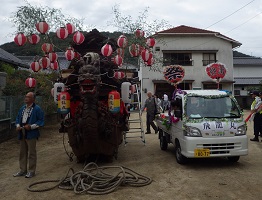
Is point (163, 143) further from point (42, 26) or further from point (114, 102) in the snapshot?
point (42, 26)

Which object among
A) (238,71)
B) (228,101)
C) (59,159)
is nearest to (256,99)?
(228,101)

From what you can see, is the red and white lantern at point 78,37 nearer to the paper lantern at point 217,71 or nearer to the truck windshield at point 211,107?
the truck windshield at point 211,107

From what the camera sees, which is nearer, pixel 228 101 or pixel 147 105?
pixel 228 101

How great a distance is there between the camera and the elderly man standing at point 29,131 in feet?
21.1

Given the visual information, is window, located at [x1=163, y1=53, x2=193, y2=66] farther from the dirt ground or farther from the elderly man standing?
the elderly man standing

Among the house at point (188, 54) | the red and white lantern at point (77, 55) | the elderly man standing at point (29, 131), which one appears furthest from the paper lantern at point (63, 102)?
the house at point (188, 54)

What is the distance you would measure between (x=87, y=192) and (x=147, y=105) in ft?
26.9

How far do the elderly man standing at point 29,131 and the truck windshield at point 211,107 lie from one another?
12.6 ft

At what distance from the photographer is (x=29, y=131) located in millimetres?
6422

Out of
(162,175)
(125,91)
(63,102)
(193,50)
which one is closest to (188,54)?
(193,50)

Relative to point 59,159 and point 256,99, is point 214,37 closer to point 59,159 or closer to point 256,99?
point 256,99

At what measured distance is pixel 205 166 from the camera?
7117 millimetres

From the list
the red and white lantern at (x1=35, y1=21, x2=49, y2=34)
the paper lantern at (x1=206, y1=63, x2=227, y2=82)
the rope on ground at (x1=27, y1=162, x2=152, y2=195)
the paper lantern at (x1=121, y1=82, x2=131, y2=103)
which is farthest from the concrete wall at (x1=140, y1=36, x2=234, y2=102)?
the rope on ground at (x1=27, y1=162, x2=152, y2=195)

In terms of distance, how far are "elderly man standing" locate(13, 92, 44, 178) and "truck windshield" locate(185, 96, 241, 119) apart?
3832mm
